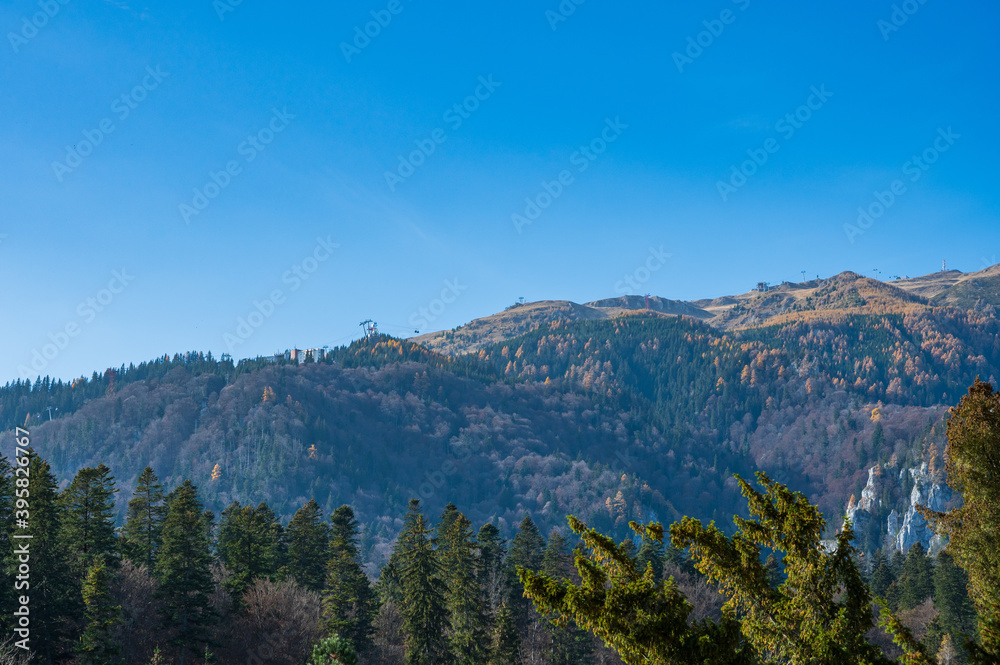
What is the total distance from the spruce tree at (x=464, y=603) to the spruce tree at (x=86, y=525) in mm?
23735

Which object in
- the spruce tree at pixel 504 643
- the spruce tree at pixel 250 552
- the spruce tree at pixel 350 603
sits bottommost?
the spruce tree at pixel 504 643

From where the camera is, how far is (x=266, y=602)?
2318 inches

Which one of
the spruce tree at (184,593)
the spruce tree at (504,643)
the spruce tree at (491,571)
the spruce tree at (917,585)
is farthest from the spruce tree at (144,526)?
the spruce tree at (917,585)

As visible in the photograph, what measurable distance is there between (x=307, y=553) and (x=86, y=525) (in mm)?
21160

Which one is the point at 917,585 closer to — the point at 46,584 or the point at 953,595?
the point at 953,595

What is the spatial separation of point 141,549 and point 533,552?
37196 mm

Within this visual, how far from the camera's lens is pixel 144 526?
7438 cm

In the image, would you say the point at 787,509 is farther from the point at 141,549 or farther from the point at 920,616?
the point at 920,616

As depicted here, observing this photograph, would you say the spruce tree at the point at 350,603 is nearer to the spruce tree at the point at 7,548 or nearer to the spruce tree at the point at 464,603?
the spruce tree at the point at 464,603

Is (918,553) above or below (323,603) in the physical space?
above

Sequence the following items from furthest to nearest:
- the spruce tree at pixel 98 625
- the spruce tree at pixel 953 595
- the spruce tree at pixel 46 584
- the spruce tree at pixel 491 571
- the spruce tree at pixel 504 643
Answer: the spruce tree at pixel 953 595 < the spruce tree at pixel 491 571 < the spruce tree at pixel 504 643 < the spruce tree at pixel 98 625 < the spruce tree at pixel 46 584

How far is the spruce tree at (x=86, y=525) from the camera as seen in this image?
53.3 m

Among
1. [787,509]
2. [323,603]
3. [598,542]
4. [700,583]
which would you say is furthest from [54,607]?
[700,583]

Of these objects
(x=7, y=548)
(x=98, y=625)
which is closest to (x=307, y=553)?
(x=98, y=625)
